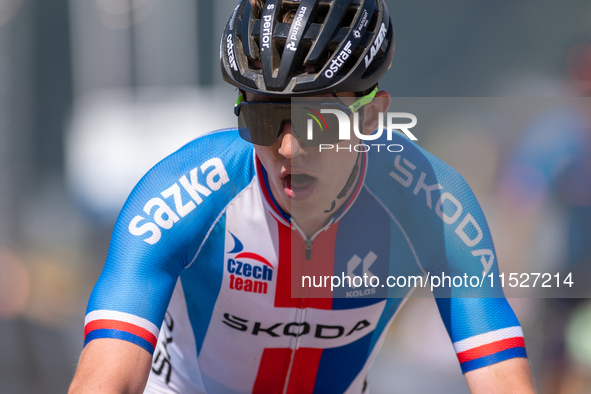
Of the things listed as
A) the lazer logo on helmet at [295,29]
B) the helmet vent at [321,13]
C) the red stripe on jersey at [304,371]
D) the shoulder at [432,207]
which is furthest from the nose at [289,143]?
the red stripe on jersey at [304,371]

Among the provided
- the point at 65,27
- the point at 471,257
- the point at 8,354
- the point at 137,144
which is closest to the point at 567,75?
the point at 471,257

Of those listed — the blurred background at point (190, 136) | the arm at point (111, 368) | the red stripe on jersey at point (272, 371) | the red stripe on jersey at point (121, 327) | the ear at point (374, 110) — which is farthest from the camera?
the blurred background at point (190, 136)

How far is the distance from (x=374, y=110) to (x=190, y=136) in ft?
11.6

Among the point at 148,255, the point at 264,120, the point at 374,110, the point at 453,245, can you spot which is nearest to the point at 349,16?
the point at 374,110

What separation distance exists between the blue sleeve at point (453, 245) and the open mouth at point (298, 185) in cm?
38

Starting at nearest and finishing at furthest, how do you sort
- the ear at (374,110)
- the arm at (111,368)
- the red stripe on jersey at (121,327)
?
1. the arm at (111,368)
2. the red stripe on jersey at (121,327)
3. the ear at (374,110)

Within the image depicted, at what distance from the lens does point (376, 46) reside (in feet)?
5.55

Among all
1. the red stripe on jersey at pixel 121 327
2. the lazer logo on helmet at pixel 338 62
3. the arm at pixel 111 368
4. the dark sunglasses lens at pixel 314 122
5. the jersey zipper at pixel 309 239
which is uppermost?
the lazer logo on helmet at pixel 338 62

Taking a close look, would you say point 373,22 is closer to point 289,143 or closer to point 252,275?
point 289,143

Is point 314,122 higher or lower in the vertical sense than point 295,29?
lower

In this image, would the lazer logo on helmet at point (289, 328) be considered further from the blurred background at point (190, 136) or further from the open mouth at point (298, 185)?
the blurred background at point (190, 136)

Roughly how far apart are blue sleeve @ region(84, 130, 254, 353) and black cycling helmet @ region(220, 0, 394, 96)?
0.40m

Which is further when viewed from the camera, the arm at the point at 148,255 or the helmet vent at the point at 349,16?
the helmet vent at the point at 349,16

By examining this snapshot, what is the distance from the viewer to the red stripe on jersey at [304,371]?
6.68 ft
